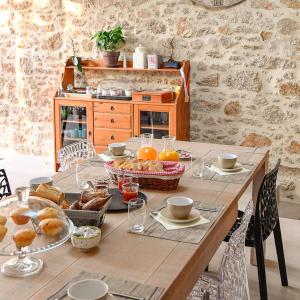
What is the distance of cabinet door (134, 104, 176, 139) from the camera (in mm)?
5152

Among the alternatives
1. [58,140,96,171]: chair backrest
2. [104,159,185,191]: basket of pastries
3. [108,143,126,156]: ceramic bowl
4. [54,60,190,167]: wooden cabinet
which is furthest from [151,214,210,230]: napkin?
[54,60,190,167]: wooden cabinet

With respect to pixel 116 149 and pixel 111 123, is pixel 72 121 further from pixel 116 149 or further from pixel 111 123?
pixel 116 149

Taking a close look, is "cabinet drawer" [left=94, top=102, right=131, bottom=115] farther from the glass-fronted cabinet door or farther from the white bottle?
the white bottle

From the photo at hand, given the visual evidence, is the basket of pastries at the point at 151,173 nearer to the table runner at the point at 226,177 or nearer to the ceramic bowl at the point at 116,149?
the table runner at the point at 226,177

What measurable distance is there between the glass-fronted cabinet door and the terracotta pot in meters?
0.47

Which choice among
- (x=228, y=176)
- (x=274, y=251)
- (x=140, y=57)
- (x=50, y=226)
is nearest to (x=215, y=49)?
(x=140, y=57)

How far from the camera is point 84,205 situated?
213 centimetres

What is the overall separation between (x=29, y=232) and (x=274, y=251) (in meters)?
2.49

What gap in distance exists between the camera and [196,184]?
2789 mm

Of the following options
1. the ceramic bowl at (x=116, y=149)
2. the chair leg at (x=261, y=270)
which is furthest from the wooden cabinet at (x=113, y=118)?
the chair leg at (x=261, y=270)

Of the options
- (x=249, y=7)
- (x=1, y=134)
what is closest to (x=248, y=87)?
(x=249, y=7)

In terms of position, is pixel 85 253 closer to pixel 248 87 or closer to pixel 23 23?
pixel 248 87

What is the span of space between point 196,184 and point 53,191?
89cm

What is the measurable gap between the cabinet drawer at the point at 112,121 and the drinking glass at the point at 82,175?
7.14ft
